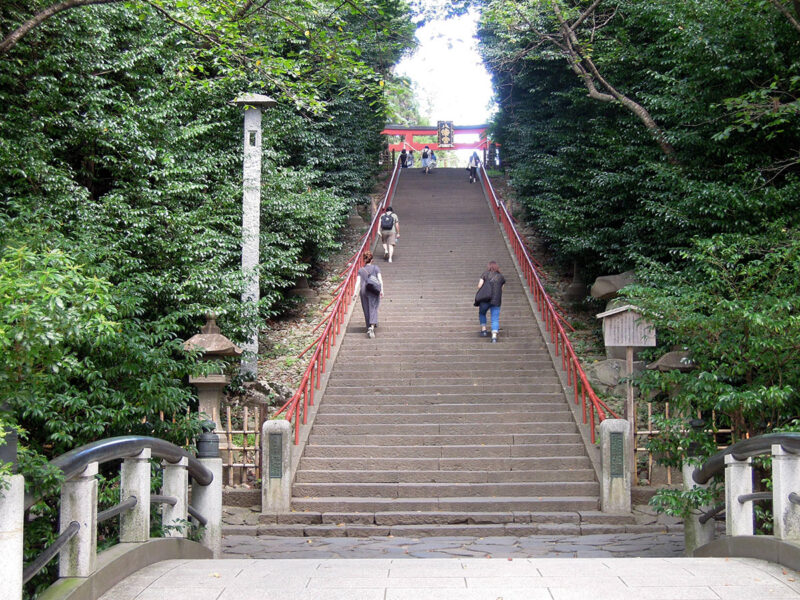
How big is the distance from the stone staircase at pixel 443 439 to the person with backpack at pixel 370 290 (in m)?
0.36

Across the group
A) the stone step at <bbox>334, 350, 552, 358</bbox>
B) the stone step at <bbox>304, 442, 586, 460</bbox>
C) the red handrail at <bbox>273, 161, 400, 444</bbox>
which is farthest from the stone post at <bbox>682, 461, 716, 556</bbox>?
the stone step at <bbox>334, 350, 552, 358</bbox>

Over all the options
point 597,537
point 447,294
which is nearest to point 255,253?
point 447,294

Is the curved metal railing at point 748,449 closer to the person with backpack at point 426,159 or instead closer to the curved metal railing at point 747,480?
the curved metal railing at point 747,480

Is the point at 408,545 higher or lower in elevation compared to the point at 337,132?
lower

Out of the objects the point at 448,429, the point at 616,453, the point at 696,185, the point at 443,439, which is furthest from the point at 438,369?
the point at 696,185

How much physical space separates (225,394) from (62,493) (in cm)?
948

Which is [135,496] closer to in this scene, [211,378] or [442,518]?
[442,518]

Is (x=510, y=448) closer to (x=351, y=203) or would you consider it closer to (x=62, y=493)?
(x=62, y=493)

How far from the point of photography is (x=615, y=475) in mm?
8891

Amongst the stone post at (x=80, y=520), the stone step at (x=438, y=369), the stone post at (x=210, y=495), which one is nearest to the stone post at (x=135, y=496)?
the stone post at (x=80, y=520)

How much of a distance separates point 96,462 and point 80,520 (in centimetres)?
31

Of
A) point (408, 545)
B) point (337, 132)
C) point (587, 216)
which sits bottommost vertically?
point (408, 545)

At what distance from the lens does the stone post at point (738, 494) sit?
5266 mm

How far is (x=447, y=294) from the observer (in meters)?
17.3
